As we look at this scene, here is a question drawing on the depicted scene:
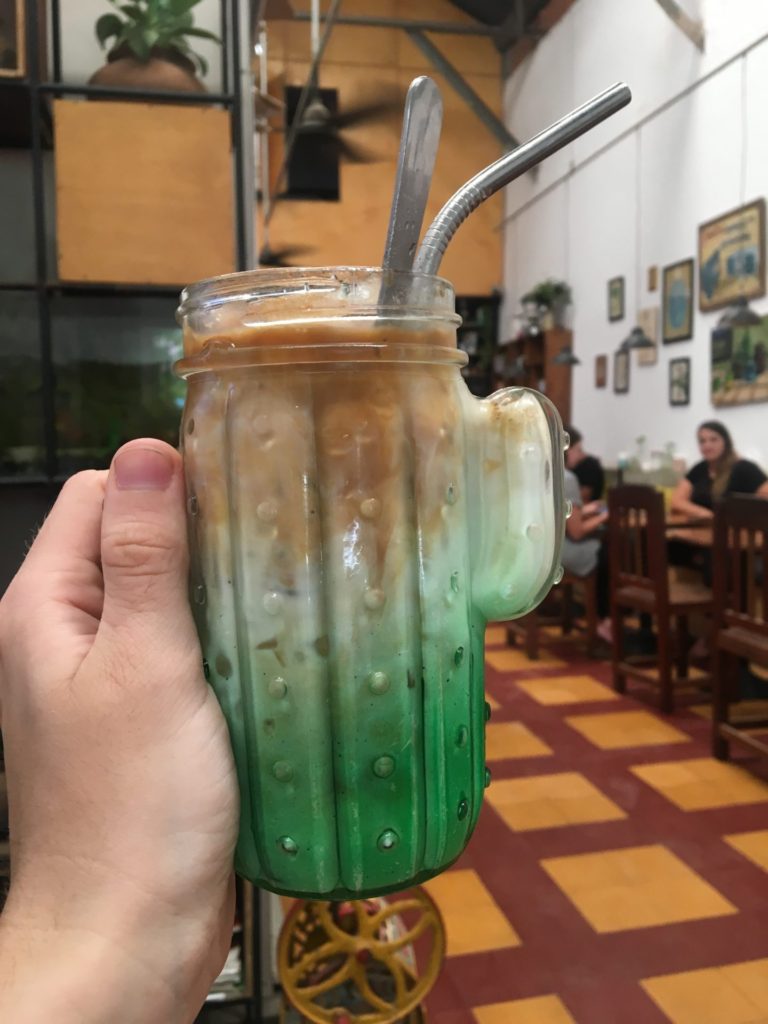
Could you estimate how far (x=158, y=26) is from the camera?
177 cm

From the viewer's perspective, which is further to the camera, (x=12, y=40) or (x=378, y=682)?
(x=12, y=40)

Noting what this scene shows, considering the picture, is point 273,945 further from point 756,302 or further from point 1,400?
point 756,302

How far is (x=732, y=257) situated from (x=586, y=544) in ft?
6.49

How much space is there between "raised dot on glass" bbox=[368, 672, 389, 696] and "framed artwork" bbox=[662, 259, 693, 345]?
5.64 meters

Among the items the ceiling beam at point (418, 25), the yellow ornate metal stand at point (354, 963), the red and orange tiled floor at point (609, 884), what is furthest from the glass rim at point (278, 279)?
the ceiling beam at point (418, 25)

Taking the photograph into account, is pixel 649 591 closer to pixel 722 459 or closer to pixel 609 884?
pixel 722 459

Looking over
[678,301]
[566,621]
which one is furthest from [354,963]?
[678,301]

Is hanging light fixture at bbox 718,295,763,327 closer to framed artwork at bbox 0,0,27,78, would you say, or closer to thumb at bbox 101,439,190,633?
framed artwork at bbox 0,0,27,78

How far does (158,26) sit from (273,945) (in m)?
1.98

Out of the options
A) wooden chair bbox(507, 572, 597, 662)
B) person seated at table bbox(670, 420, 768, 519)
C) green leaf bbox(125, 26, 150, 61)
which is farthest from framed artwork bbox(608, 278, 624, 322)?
green leaf bbox(125, 26, 150, 61)

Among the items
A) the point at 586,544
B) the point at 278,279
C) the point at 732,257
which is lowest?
the point at 586,544

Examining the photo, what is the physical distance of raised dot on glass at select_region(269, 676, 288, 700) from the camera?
21.8 inches

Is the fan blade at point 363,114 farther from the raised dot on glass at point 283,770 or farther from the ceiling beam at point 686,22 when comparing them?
the ceiling beam at point 686,22

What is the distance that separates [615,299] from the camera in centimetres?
673
